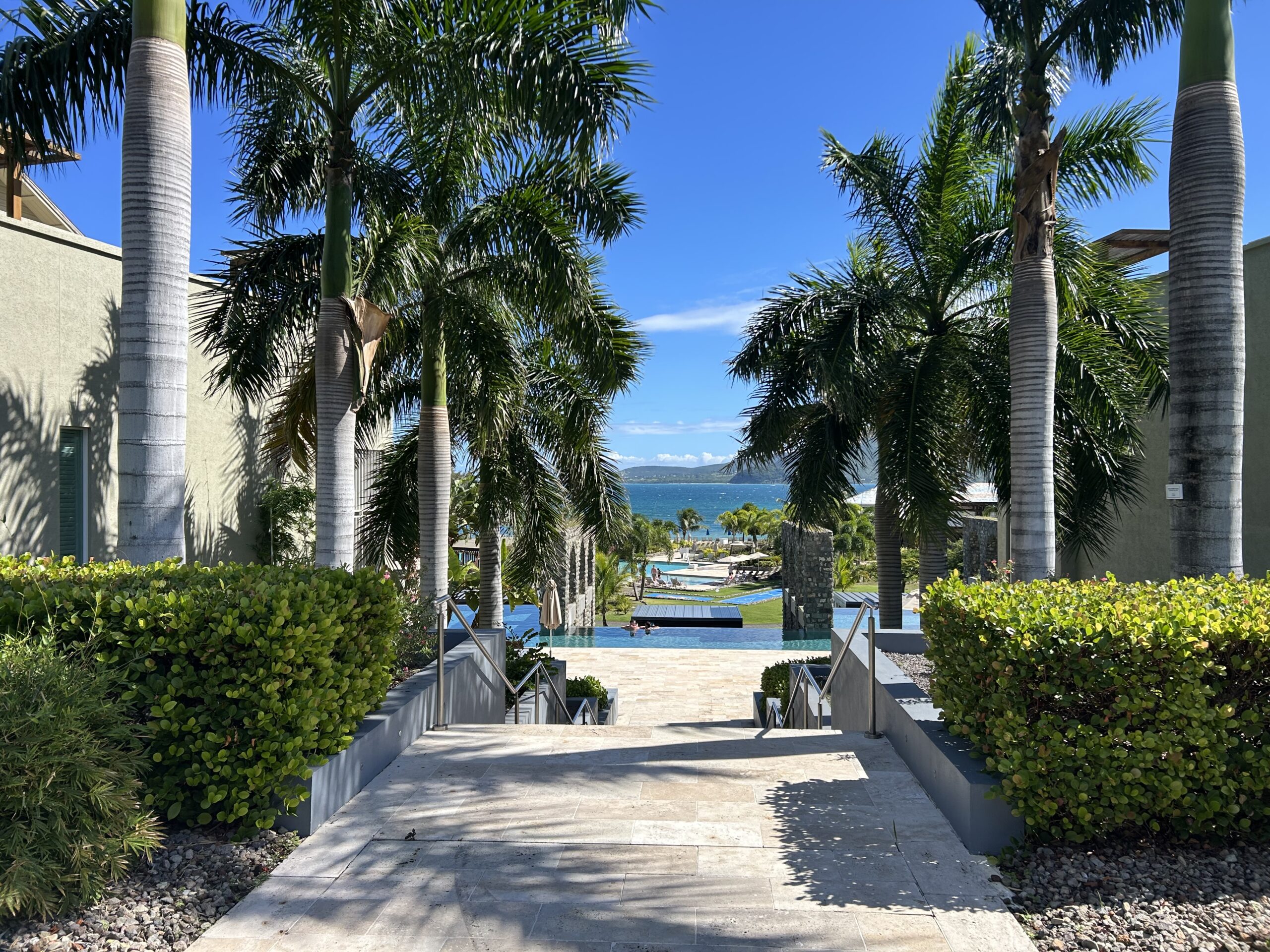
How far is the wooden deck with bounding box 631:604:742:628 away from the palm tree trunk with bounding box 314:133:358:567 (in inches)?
1078

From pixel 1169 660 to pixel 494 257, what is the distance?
26.7 ft

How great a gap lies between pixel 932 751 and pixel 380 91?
27.1ft

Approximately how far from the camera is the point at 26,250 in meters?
9.59

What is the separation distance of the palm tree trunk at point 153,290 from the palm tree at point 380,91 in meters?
1.99

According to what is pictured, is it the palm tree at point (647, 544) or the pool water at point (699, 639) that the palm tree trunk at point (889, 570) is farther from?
the palm tree at point (647, 544)

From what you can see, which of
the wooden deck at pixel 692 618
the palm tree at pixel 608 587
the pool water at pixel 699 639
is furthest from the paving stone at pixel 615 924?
the wooden deck at pixel 692 618

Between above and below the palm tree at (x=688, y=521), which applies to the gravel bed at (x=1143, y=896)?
below

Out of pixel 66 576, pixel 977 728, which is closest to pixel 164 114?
pixel 66 576

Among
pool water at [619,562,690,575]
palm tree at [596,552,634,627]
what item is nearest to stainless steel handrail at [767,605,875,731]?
palm tree at [596,552,634,627]

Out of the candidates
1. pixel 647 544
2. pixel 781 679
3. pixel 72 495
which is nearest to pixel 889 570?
pixel 781 679

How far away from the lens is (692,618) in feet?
119

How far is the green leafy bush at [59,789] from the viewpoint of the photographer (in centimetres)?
354

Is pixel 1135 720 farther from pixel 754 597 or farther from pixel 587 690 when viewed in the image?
pixel 754 597

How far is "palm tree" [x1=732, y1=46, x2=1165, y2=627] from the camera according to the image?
9992 mm
